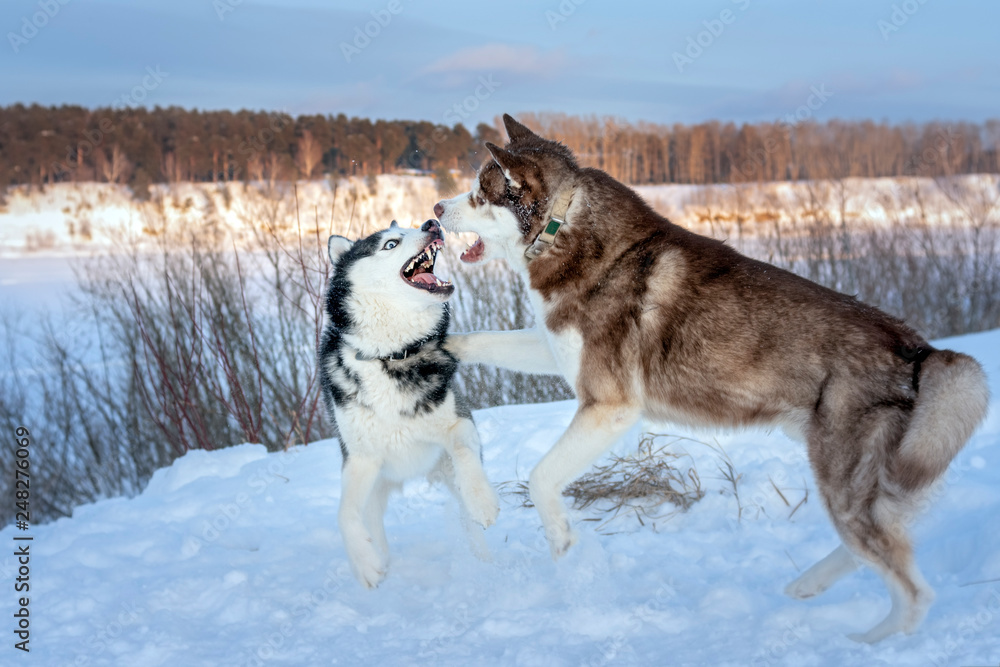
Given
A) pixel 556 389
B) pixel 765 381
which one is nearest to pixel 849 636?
pixel 765 381

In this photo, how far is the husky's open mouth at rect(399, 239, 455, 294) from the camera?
12.8 feet

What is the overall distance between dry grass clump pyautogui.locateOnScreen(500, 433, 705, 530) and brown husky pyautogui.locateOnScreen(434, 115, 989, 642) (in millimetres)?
1364

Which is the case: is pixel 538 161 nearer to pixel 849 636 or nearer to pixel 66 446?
pixel 849 636

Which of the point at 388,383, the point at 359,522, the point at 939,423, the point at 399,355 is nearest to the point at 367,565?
the point at 359,522

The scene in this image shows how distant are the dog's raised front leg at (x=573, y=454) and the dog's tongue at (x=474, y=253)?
100 cm

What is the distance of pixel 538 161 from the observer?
3.75m

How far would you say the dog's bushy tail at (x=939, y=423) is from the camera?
2768 mm

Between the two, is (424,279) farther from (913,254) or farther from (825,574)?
(913,254)

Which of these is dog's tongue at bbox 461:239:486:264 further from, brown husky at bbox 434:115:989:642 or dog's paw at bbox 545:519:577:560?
dog's paw at bbox 545:519:577:560

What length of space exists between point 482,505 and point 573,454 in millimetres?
574

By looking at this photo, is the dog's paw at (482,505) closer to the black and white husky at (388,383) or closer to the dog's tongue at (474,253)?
the black and white husky at (388,383)

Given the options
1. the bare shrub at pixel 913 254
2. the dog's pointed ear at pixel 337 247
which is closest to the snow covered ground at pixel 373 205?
the bare shrub at pixel 913 254

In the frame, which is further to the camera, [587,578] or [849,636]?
[587,578]

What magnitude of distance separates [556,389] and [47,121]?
1032 inches
